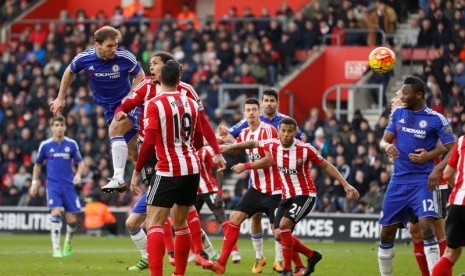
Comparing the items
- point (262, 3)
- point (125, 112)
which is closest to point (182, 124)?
point (125, 112)

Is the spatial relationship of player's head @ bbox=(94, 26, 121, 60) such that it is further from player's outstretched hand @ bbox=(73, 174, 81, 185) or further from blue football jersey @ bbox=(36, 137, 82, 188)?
blue football jersey @ bbox=(36, 137, 82, 188)

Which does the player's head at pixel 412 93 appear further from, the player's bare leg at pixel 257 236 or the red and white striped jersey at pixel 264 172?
the player's bare leg at pixel 257 236

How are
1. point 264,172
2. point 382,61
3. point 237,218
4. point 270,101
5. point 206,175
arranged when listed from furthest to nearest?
1. point 206,175
2. point 270,101
3. point 264,172
4. point 382,61
5. point 237,218

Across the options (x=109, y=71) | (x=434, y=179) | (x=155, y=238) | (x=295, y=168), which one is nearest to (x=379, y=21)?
(x=295, y=168)

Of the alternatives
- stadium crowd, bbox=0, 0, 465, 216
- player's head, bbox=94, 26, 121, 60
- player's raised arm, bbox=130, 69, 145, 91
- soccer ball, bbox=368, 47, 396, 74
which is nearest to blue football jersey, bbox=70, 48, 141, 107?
player's raised arm, bbox=130, 69, 145, 91

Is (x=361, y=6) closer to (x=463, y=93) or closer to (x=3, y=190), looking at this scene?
(x=463, y=93)

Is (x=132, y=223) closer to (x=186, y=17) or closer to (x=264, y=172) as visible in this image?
(x=264, y=172)

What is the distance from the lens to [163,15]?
125ft

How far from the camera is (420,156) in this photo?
1321 centimetres

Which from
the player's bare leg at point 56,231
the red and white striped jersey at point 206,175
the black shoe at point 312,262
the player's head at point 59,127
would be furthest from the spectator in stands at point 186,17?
the black shoe at point 312,262

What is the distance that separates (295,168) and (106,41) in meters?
2.88

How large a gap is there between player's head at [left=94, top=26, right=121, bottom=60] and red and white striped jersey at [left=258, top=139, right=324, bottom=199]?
246cm

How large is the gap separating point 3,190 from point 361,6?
1067 cm

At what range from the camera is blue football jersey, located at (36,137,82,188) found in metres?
21.0
